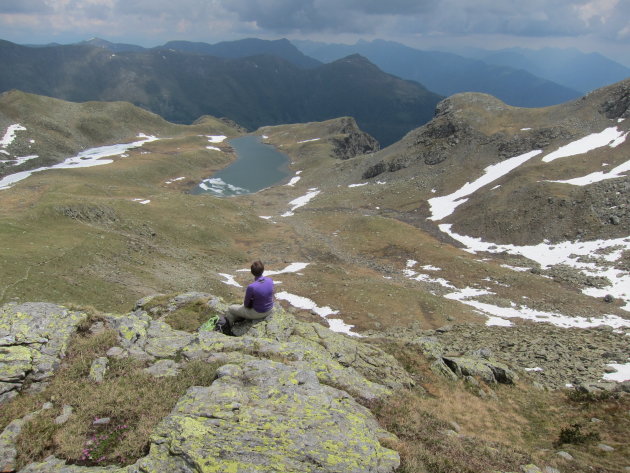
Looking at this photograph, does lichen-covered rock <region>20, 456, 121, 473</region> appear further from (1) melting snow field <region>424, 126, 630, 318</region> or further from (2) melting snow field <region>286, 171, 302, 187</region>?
(2) melting snow field <region>286, 171, 302, 187</region>

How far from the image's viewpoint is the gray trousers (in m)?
16.6

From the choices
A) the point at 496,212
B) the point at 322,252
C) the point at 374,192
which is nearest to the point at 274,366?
the point at 322,252

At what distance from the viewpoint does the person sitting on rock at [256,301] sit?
15.7 meters

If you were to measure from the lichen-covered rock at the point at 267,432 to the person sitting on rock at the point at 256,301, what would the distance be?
14.5ft

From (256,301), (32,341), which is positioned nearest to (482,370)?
(256,301)

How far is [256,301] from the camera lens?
16.2 meters

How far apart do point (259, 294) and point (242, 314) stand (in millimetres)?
1611

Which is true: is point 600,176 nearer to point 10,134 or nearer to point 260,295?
point 260,295

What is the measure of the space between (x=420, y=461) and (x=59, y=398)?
384 inches

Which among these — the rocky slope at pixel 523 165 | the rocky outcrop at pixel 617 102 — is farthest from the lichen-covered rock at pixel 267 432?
the rocky outcrop at pixel 617 102

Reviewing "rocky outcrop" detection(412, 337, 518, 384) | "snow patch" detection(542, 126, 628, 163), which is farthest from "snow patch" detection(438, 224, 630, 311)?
"snow patch" detection(542, 126, 628, 163)

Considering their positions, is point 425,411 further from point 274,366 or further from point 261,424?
point 261,424

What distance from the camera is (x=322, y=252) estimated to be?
67.1m

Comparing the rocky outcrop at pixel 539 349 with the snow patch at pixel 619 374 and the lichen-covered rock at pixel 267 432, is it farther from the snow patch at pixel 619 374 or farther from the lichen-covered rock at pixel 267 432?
the lichen-covered rock at pixel 267 432
